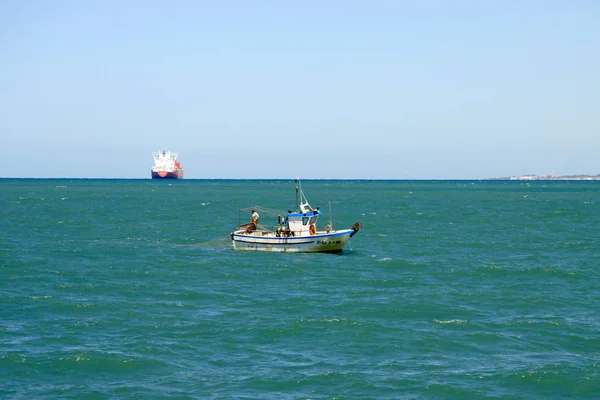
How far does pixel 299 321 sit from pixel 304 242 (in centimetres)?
2517

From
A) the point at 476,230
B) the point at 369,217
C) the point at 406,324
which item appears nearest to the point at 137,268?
the point at 406,324

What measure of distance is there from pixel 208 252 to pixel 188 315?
25033 mm

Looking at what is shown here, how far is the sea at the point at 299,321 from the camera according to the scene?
2600 cm

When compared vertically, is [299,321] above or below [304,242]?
below

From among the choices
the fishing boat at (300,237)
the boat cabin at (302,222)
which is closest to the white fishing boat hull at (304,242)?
the fishing boat at (300,237)

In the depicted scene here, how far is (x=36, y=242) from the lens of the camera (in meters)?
67.2

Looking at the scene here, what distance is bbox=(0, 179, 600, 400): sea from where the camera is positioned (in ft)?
85.3

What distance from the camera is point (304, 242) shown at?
59625 millimetres

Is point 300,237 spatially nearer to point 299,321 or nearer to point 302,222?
point 302,222

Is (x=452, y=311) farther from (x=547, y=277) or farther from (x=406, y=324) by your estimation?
(x=547, y=277)

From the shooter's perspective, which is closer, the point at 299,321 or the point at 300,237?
the point at 299,321

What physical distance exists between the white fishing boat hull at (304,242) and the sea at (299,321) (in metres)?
0.97

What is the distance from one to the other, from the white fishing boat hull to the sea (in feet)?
3.20

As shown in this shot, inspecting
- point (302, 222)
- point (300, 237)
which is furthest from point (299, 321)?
point (302, 222)
